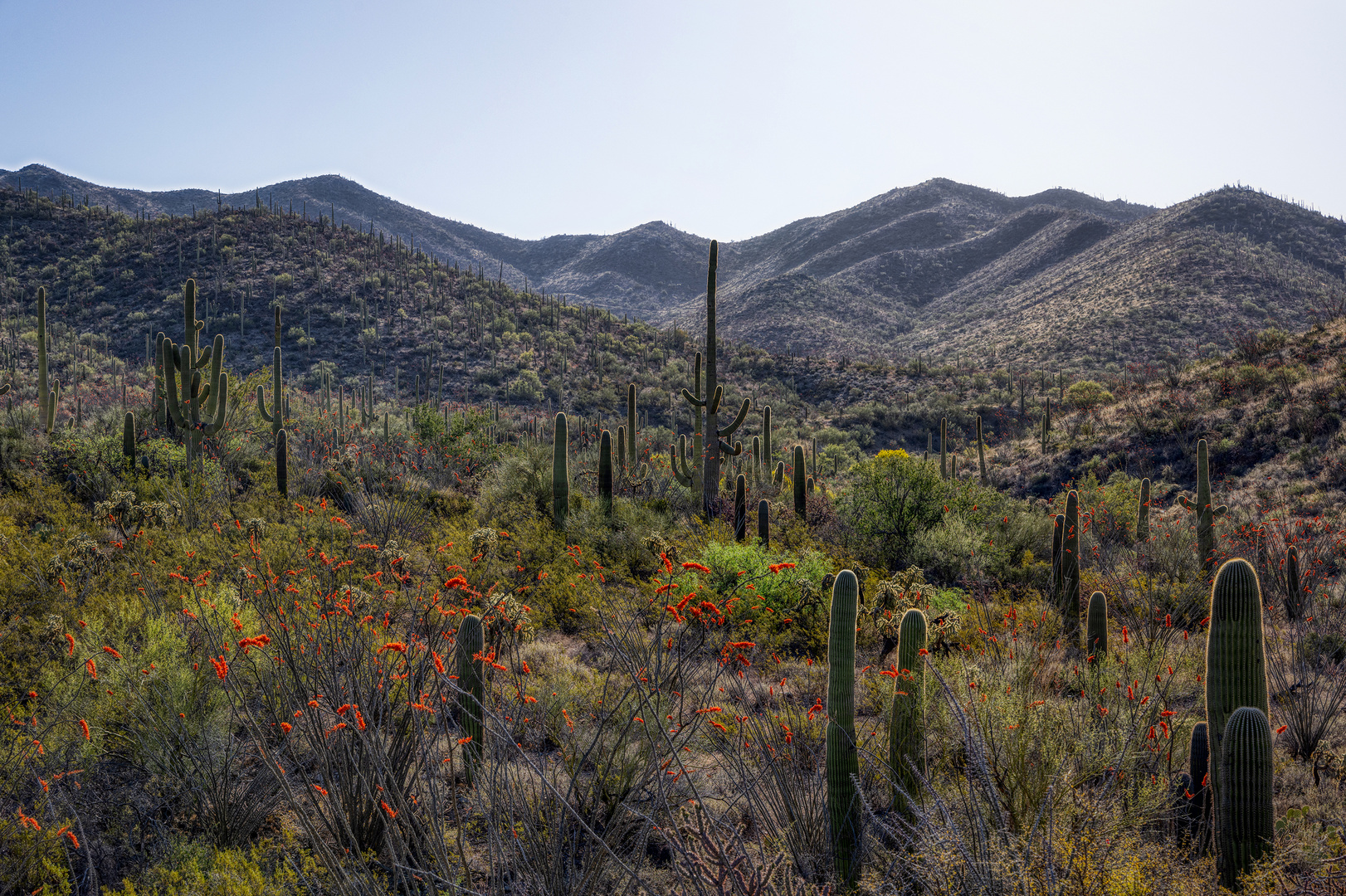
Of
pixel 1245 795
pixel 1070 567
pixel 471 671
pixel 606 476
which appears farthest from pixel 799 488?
pixel 1245 795

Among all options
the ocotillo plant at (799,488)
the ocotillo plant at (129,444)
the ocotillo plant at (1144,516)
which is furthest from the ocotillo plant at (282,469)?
the ocotillo plant at (1144,516)

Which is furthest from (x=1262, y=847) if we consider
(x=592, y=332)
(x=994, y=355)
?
(x=994, y=355)

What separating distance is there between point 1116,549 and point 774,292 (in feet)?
201

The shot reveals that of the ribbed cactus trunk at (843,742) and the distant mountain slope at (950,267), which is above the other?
the distant mountain slope at (950,267)

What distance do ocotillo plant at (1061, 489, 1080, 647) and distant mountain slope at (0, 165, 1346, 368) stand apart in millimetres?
36708

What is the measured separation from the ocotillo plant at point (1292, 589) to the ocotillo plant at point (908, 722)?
22.6ft

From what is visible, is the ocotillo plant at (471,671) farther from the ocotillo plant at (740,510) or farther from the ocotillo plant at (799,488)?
the ocotillo plant at (799,488)

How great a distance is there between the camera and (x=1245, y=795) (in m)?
3.50

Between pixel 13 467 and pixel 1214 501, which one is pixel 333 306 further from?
pixel 1214 501

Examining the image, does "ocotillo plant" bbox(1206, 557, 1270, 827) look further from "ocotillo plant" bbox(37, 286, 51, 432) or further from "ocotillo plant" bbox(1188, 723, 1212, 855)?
"ocotillo plant" bbox(37, 286, 51, 432)

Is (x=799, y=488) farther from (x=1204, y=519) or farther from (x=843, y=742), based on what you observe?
(x=843, y=742)

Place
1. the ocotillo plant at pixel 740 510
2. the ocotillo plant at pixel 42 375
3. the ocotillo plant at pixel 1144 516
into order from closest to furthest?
the ocotillo plant at pixel 740 510, the ocotillo plant at pixel 1144 516, the ocotillo plant at pixel 42 375

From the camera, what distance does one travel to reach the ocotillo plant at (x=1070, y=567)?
7.88 meters

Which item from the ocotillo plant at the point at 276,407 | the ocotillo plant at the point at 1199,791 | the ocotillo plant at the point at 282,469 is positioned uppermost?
the ocotillo plant at the point at 276,407
